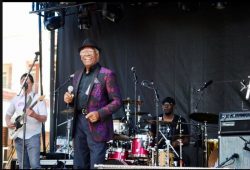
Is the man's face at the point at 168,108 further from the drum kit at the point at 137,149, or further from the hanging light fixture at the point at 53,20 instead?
the hanging light fixture at the point at 53,20

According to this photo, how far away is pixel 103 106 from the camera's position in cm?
575

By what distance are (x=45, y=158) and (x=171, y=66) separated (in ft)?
10.5

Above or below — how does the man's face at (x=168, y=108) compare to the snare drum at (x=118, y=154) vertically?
above

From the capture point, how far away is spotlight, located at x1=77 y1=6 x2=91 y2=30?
1033 cm

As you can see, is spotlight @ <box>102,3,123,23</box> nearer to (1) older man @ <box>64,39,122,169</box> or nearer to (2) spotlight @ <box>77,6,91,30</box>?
(2) spotlight @ <box>77,6,91,30</box>

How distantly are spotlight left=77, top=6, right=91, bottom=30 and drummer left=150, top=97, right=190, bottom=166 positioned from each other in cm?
219

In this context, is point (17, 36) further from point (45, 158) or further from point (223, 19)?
point (223, 19)

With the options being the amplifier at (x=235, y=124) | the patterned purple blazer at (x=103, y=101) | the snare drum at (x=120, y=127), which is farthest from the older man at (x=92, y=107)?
the snare drum at (x=120, y=127)

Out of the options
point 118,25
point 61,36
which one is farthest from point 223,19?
point 61,36

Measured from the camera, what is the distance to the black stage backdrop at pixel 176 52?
999 cm

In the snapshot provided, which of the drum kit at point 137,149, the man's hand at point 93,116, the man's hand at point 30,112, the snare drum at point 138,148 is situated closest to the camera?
the man's hand at point 93,116

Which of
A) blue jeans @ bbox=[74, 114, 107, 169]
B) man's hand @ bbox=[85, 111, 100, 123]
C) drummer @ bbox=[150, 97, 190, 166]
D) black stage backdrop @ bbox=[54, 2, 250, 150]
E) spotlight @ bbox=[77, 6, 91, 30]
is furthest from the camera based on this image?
spotlight @ bbox=[77, 6, 91, 30]

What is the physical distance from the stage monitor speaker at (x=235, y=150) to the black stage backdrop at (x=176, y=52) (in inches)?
121

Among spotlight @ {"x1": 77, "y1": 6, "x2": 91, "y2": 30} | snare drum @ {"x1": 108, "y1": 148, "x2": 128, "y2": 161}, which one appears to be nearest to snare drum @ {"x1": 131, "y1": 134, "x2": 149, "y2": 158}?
snare drum @ {"x1": 108, "y1": 148, "x2": 128, "y2": 161}
